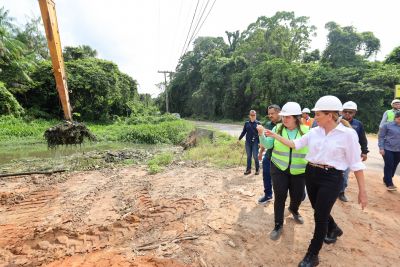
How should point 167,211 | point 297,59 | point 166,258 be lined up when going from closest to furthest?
point 166,258 < point 167,211 < point 297,59

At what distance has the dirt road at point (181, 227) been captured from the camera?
3.49 metres

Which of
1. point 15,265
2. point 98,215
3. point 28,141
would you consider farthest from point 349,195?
point 28,141

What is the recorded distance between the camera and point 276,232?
375 centimetres

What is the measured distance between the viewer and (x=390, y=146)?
533cm

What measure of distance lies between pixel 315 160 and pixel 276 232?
1.37m

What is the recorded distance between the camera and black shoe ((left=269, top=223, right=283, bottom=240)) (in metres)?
3.72

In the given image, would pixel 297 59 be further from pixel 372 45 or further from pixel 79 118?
pixel 79 118

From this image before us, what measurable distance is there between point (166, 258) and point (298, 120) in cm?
238

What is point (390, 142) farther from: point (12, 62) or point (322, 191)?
point (12, 62)

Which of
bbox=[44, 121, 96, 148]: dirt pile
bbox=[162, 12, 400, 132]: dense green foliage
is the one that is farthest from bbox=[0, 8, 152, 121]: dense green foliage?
bbox=[44, 121, 96, 148]: dirt pile

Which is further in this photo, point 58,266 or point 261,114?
point 261,114

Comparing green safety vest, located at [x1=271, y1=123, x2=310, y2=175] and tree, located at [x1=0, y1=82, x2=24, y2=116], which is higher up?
tree, located at [x1=0, y1=82, x2=24, y2=116]

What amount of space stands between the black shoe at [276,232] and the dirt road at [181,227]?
3.7 inches

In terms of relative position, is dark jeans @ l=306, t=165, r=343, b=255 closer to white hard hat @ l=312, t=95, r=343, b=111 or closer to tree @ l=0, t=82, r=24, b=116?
white hard hat @ l=312, t=95, r=343, b=111
